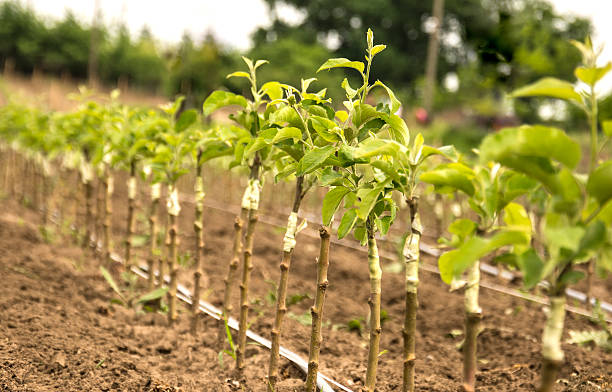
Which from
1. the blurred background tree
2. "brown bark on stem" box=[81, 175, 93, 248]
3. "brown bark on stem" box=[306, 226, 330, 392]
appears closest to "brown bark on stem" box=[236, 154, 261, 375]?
"brown bark on stem" box=[306, 226, 330, 392]

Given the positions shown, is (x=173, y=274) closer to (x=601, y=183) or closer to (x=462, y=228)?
(x=462, y=228)

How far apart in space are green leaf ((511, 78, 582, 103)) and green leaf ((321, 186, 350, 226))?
74 centimetres

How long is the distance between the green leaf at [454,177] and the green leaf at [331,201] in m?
0.43

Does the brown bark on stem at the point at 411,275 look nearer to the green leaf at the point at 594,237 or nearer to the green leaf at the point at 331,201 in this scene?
the green leaf at the point at 331,201

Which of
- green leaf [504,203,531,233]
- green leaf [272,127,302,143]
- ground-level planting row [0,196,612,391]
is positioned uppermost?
green leaf [272,127,302,143]

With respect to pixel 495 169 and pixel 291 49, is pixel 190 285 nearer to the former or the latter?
pixel 495 169

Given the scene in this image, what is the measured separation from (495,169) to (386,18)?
28.9 metres

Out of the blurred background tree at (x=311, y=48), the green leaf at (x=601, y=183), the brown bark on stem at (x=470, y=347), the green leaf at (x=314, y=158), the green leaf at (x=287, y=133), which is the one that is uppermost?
the blurred background tree at (x=311, y=48)

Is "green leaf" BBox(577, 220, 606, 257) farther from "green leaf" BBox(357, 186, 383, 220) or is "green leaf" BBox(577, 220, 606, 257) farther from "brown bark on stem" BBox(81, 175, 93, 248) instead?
"brown bark on stem" BBox(81, 175, 93, 248)

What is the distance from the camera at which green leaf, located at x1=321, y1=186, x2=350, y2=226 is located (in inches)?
69.1

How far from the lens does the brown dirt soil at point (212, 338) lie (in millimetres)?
2334

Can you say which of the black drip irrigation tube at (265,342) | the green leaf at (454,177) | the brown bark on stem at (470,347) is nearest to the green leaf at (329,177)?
the green leaf at (454,177)

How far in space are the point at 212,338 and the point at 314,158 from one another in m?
1.69

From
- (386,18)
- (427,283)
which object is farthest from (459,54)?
(427,283)
